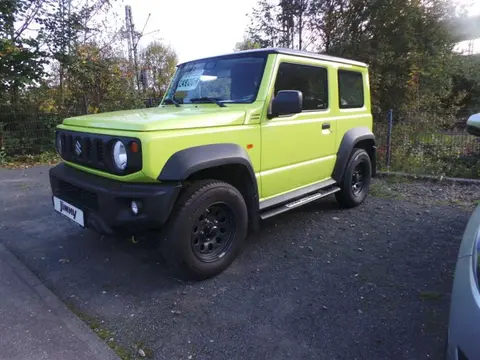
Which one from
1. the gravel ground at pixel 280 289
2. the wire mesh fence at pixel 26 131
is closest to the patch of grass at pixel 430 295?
the gravel ground at pixel 280 289

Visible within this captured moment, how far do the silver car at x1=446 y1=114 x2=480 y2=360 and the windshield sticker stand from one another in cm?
298

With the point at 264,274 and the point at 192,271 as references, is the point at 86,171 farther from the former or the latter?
the point at 264,274

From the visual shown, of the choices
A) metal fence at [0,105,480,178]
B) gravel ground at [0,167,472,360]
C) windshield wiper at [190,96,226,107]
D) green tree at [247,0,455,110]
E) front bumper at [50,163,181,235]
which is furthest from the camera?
green tree at [247,0,455,110]

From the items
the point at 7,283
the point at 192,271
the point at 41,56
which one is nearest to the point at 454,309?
the point at 192,271

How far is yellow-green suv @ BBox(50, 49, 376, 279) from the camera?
2.70 metres

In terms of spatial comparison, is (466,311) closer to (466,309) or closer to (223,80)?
(466,309)

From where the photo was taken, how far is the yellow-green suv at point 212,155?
2699 mm

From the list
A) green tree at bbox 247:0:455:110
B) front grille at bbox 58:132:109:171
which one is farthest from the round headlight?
green tree at bbox 247:0:455:110

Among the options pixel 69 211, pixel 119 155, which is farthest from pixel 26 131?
pixel 119 155

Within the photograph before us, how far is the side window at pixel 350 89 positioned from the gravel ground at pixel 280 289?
58.7 inches

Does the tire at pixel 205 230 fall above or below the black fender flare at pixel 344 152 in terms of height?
below

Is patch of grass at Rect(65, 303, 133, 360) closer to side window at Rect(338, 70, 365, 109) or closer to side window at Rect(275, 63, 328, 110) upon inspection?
side window at Rect(275, 63, 328, 110)

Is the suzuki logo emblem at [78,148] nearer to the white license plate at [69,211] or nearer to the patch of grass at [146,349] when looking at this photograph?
the white license plate at [69,211]

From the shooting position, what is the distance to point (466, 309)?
151 cm
